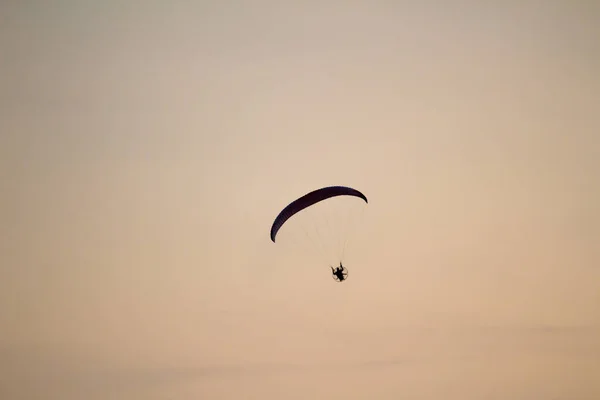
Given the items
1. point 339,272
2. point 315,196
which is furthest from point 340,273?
point 315,196

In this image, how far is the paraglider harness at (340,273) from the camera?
463 inches

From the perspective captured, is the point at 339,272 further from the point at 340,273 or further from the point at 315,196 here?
the point at 315,196

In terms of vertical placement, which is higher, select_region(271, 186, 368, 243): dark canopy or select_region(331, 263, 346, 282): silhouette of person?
select_region(271, 186, 368, 243): dark canopy

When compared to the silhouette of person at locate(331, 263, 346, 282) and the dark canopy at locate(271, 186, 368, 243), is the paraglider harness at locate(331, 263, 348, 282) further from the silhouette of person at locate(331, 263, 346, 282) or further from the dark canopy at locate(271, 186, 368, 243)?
the dark canopy at locate(271, 186, 368, 243)

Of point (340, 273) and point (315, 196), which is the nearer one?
point (315, 196)

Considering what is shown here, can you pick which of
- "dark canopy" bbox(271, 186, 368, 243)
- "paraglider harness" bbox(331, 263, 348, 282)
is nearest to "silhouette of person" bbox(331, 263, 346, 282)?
"paraglider harness" bbox(331, 263, 348, 282)

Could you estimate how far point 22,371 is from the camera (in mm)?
11547

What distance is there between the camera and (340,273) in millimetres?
11750

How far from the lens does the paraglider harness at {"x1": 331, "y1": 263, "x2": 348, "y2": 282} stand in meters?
11.8

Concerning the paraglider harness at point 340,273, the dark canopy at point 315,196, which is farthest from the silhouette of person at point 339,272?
the dark canopy at point 315,196

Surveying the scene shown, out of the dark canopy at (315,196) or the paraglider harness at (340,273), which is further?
the paraglider harness at (340,273)

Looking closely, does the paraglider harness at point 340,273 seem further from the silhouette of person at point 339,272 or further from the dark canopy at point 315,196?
the dark canopy at point 315,196

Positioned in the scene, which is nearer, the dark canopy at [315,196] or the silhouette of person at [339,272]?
the dark canopy at [315,196]

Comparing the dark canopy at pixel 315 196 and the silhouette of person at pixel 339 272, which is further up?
the dark canopy at pixel 315 196
